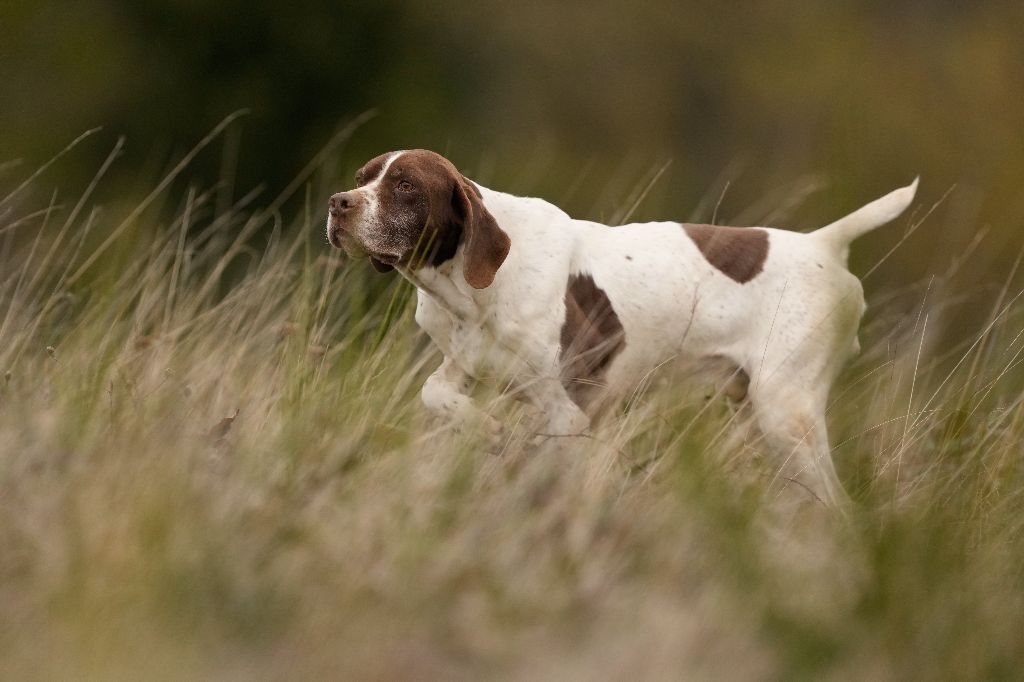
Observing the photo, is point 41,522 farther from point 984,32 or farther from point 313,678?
point 984,32

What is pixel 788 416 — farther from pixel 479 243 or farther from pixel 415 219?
pixel 415 219

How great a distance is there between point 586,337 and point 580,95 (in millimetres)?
17229

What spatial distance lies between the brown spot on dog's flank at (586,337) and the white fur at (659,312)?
31 millimetres

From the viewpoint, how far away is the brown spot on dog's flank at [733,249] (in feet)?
17.2

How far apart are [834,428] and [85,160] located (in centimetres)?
1230

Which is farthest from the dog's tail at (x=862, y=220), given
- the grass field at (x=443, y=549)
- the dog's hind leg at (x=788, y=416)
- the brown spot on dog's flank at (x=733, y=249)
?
the grass field at (x=443, y=549)

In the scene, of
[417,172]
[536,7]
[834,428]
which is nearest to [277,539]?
[417,172]

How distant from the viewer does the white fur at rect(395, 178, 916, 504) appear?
15.7 ft

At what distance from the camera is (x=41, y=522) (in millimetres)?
3125

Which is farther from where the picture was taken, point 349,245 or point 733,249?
point 733,249

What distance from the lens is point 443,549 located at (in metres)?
3.16

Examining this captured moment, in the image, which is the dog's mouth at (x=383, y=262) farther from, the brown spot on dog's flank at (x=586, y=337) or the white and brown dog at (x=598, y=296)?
the brown spot on dog's flank at (x=586, y=337)

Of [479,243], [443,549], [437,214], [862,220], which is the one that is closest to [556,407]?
[479,243]

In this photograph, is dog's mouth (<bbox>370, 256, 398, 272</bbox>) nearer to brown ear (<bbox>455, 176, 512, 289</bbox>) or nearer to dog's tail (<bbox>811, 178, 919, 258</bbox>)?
brown ear (<bbox>455, 176, 512, 289</bbox>)
